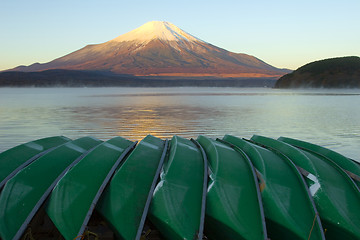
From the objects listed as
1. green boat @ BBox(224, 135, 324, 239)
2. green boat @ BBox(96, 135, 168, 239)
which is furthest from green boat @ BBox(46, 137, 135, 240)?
green boat @ BBox(224, 135, 324, 239)

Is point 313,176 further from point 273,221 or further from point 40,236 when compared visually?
point 40,236

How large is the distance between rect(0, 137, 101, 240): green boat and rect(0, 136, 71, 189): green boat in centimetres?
50

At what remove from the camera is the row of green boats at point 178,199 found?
5.39 m

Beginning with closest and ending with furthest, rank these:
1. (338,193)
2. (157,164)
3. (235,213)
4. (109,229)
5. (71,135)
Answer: (235,213)
(109,229)
(338,193)
(157,164)
(71,135)

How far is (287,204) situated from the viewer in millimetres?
5762

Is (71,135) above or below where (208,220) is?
below

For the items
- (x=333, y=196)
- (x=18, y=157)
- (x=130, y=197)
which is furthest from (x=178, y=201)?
(x=18, y=157)

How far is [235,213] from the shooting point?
5.50 meters

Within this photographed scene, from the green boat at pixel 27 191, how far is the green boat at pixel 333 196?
4.18m

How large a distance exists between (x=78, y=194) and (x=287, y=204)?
3082 millimetres

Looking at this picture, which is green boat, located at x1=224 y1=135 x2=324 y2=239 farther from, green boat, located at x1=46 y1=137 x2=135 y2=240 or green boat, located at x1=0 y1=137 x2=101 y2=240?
green boat, located at x1=0 y1=137 x2=101 y2=240

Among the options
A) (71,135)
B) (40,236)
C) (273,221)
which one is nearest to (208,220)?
(273,221)

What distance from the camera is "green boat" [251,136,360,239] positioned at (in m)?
5.67

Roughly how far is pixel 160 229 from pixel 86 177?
4.99 ft
